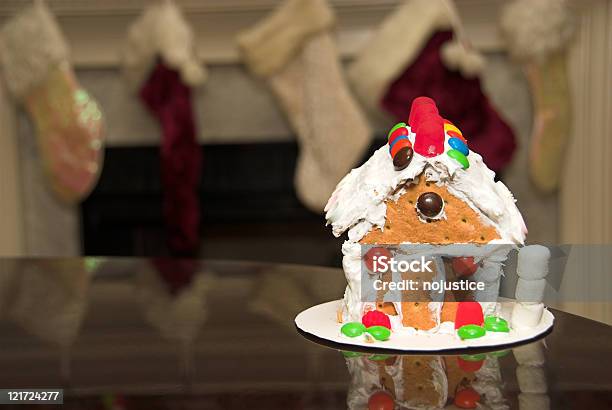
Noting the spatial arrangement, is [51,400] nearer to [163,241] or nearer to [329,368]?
[329,368]

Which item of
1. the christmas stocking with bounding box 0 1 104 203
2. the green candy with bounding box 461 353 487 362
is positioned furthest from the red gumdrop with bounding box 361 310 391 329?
the christmas stocking with bounding box 0 1 104 203

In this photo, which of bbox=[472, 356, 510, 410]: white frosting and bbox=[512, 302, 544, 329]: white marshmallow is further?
bbox=[512, 302, 544, 329]: white marshmallow

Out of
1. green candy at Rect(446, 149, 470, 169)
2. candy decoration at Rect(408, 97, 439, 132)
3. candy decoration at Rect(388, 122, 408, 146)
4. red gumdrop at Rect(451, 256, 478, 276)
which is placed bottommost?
red gumdrop at Rect(451, 256, 478, 276)

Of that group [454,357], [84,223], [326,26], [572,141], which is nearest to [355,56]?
[326,26]

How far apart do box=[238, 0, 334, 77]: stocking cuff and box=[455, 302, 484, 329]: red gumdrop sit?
5.43 feet

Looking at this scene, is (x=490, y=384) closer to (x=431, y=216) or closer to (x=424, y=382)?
(x=424, y=382)

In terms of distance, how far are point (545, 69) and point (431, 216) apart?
1.63 meters

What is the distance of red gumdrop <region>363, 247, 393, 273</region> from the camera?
0.91 m

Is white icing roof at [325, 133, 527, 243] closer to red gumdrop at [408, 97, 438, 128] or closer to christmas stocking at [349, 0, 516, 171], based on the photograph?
red gumdrop at [408, 97, 438, 128]

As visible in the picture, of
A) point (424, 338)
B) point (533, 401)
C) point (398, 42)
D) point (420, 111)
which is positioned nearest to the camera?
point (533, 401)

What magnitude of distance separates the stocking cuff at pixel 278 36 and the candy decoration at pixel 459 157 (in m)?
1.56

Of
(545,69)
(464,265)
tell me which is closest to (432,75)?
(545,69)

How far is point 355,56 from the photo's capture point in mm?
2496

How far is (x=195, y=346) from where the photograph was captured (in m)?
0.87
